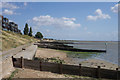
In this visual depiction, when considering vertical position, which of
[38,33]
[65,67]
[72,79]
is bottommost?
[72,79]

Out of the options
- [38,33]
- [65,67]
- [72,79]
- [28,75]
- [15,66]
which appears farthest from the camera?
[38,33]

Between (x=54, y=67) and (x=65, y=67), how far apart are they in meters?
1.28

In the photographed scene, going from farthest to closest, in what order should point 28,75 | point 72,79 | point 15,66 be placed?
point 15,66, point 28,75, point 72,79

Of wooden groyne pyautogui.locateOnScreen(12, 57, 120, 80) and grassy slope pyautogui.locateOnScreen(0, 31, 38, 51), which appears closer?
wooden groyne pyautogui.locateOnScreen(12, 57, 120, 80)

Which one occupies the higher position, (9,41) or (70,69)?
(9,41)

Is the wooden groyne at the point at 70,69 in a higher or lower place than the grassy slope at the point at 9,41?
lower

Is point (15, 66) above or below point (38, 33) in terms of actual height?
below

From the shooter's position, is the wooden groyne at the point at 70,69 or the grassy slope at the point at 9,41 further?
the grassy slope at the point at 9,41

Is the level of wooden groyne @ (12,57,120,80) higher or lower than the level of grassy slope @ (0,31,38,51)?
lower

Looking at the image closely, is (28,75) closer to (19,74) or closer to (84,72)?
(19,74)

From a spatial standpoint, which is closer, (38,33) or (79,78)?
(79,78)

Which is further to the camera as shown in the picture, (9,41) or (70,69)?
(9,41)

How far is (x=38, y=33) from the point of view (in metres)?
127

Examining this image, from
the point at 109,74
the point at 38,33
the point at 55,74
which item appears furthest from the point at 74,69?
the point at 38,33
